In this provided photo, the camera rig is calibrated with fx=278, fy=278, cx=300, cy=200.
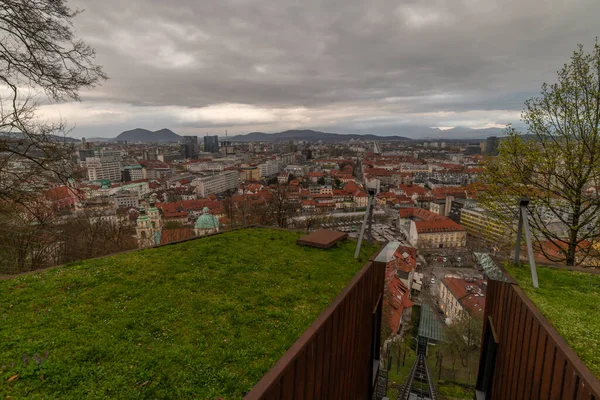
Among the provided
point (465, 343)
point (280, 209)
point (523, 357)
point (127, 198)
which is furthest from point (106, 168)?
point (523, 357)

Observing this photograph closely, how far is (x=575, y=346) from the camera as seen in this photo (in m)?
2.86

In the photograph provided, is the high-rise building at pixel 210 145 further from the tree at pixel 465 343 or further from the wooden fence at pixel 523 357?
the wooden fence at pixel 523 357

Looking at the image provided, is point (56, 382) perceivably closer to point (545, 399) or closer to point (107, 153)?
point (545, 399)

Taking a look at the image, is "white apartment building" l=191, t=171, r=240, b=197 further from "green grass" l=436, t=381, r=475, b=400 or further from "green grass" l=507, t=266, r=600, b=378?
"green grass" l=507, t=266, r=600, b=378

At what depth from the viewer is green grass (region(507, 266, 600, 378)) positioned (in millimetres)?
2881

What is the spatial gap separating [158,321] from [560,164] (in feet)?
31.0

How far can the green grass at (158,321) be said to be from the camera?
238 cm

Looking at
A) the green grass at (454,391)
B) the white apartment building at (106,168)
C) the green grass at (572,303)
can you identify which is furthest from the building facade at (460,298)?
the white apartment building at (106,168)

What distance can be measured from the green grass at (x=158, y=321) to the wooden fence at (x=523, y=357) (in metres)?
2.33

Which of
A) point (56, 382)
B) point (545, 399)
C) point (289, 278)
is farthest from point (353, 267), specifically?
point (56, 382)

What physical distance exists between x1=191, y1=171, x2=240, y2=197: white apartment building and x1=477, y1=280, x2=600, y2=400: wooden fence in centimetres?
7081

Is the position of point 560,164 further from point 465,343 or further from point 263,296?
point 465,343

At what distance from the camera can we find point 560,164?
7.09m

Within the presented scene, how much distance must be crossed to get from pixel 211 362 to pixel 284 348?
0.75 meters
